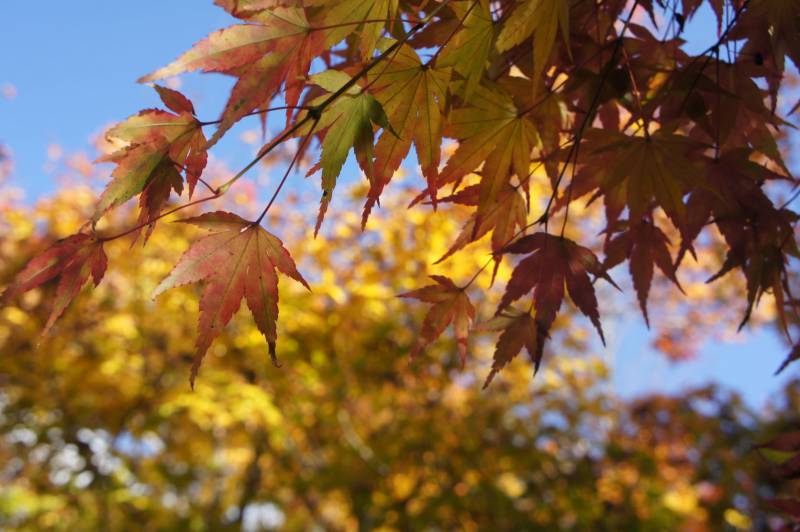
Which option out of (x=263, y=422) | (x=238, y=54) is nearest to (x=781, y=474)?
(x=238, y=54)

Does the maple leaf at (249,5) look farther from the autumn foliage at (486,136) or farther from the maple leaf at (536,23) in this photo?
the maple leaf at (536,23)

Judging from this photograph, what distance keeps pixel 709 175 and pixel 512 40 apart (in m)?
0.51

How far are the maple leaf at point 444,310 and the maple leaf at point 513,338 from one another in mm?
80

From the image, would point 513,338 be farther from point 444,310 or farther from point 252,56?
point 252,56

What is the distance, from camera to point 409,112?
0.78 m

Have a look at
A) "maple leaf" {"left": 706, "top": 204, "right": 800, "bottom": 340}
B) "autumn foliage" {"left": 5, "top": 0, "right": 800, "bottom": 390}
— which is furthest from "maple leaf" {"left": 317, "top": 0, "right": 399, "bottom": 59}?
"maple leaf" {"left": 706, "top": 204, "right": 800, "bottom": 340}

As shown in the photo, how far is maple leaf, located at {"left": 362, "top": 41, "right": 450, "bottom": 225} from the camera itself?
762 mm

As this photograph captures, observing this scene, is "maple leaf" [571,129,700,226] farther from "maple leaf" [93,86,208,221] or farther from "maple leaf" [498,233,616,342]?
"maple leaf" [93,86,208,221]

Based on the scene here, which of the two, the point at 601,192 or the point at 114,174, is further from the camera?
the point at 601,192

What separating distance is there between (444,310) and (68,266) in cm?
56

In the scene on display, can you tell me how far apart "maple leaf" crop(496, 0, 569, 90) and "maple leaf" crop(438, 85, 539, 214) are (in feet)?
0.42

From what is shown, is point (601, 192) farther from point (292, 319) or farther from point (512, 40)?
point (292, 319)

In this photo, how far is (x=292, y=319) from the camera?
3576 mm

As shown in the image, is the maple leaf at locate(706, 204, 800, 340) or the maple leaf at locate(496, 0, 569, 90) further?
the maple leaf at locate(706, 204, 800, 340)
